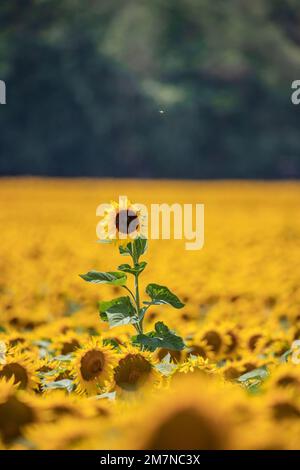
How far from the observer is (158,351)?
228 centimetres

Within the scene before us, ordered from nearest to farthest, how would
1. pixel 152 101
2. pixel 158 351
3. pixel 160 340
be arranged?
pixel 160 340
pixel 158 351
pixel 152 101

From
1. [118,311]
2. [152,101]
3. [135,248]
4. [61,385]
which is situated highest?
[152,101]

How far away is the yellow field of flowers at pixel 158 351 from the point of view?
3.50 ft

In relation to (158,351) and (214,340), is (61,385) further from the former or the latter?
(214,340)

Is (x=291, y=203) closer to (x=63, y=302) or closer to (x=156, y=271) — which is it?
(x=156, y=271)

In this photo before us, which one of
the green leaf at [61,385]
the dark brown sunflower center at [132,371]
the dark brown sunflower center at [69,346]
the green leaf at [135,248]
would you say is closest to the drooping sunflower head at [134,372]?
the dark brown sunflower center at [132,371]

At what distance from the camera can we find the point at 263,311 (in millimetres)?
4031

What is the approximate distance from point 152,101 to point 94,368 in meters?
26.0

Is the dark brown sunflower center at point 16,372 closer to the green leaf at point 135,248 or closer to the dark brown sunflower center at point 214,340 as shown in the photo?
the green leaf at point 135,248

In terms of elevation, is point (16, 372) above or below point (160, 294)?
below

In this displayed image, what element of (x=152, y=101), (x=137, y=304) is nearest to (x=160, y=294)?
(x=137, y=304)

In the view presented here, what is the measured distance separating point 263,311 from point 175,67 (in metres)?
25.1

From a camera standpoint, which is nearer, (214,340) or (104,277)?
(104,277)

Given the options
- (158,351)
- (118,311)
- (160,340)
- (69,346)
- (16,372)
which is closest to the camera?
(16,372)
